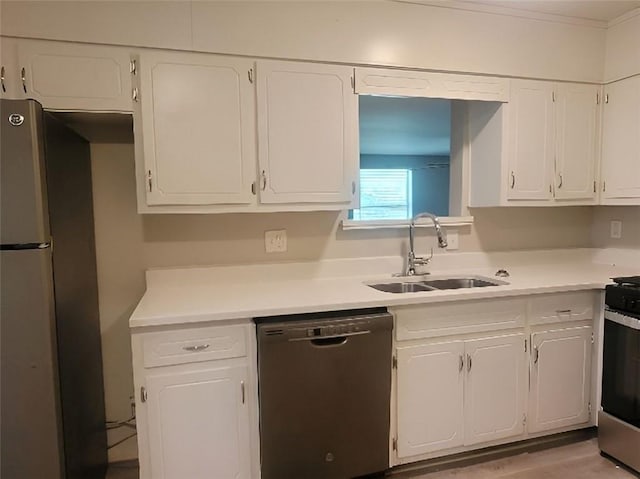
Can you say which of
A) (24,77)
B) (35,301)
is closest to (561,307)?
(35,301)

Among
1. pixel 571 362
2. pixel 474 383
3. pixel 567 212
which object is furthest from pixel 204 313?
pixel 567 212

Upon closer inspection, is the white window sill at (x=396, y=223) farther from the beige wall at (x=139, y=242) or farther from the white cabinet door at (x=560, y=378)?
the white cabinet door at (x=560, y=378)

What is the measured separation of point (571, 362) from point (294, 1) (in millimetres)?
2286

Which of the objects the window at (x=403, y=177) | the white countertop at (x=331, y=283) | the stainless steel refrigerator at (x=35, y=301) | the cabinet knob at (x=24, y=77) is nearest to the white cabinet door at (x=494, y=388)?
the white countertop at (x=331, y=283)

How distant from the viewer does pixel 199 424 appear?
5.71 feet

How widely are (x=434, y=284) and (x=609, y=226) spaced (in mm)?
1375

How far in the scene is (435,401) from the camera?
2.04m

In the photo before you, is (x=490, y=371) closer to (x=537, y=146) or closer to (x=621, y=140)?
(x=537, y=146)

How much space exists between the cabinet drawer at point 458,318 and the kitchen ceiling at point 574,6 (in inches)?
61.6

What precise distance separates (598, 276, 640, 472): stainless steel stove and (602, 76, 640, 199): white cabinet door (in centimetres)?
67

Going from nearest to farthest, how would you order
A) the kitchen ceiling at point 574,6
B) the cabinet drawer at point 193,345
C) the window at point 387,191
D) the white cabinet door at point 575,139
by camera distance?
the cabinet drawer at point 193,345 → the kitchen ceiling at point 574,6 → the white cabinet door at point 575,139 → the window at point 387,191

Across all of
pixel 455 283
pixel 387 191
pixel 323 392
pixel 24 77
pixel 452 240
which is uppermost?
pixel 24 77

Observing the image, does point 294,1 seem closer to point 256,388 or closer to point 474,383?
point 256,388

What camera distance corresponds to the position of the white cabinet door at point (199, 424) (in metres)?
1.70
